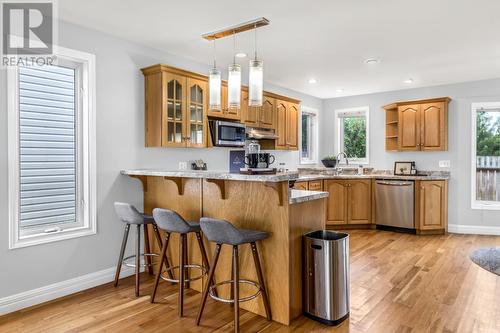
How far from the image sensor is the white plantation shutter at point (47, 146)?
3.01m

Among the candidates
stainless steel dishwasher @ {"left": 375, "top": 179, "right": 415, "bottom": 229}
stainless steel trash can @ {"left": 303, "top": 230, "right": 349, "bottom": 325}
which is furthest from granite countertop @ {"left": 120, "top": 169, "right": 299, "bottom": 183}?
stainless steel dishwasher @ {"left": 375, "top": 179, "right": 415, "bottom": 229}

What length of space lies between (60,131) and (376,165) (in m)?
5.45

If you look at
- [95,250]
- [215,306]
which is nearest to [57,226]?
[95,250]

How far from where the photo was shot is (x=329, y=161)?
668 cm

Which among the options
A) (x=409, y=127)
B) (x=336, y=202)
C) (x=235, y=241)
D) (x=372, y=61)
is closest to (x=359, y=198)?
(x=336, y=202)

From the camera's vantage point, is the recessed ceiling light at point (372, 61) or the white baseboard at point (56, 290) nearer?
the white baseboard at point (56, 290)

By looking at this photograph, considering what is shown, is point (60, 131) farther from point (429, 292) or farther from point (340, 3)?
point (429, 292)

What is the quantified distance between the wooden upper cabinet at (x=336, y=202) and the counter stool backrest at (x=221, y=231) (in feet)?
12.3

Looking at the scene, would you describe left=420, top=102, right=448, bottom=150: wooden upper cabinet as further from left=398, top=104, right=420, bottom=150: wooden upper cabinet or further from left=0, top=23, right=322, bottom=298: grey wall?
left=0, top=23, right=322, bottom=298: grey wall

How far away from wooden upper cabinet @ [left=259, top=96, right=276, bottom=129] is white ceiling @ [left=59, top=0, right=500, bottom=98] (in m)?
0.53

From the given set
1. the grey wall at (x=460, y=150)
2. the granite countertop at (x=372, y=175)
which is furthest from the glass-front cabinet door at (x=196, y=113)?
the grey wall at (x=460, y=150)

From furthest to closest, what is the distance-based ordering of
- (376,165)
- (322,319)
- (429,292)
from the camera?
1. (376,165)
2. (429,292)
3. (322,319)

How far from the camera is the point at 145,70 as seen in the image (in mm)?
3756

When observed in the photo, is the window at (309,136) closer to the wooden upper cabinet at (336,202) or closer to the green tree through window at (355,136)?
the green tree through window at (355,136)
